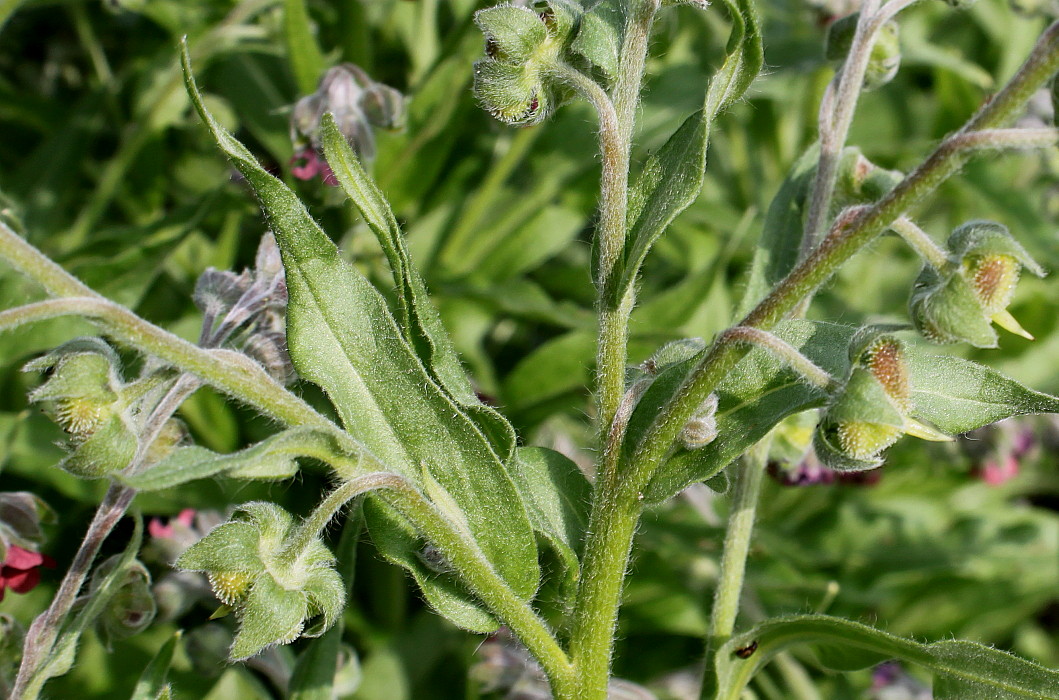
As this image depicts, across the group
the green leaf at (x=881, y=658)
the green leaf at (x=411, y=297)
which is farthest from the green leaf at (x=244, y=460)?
the green leaf at (x=881, y=658)

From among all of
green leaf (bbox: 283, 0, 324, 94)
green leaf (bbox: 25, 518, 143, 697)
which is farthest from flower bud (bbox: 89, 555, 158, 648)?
green leaf (bbox: 283, 0, 324, 94)

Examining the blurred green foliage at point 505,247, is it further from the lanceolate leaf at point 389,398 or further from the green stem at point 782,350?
the green stem at point 782,350

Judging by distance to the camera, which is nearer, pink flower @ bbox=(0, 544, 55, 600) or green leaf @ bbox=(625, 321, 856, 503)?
green leaf @ bbox=(625, 321, 856, 503)

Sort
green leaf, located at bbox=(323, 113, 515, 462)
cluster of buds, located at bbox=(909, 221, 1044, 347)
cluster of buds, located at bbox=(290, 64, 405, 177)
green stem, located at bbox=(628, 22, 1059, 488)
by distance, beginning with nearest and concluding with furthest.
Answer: green stem, located at bbox=(628, 22, 1059, 488) < cluster of buds, located at bbox=(909, 221, 1044, 347) < green leaf, located at bbox=(323, 113, 515, 462) < cluster of buds, located at bbox=(290, 64, 405, 177)

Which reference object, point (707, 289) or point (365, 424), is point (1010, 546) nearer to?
point (707, 289)

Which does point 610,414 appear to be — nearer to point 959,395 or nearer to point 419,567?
point 419,567

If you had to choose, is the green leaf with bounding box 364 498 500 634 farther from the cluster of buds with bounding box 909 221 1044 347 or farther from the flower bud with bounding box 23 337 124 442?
the cluster of buds with bounding box 909 221 1044 347

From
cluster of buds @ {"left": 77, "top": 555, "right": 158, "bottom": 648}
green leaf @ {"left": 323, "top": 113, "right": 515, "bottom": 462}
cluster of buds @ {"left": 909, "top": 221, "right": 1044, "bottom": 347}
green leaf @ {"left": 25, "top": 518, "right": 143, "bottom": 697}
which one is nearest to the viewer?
cluster of buds @ {"left": 909, "top": 221, "right": 1044, "bottom": 347}
